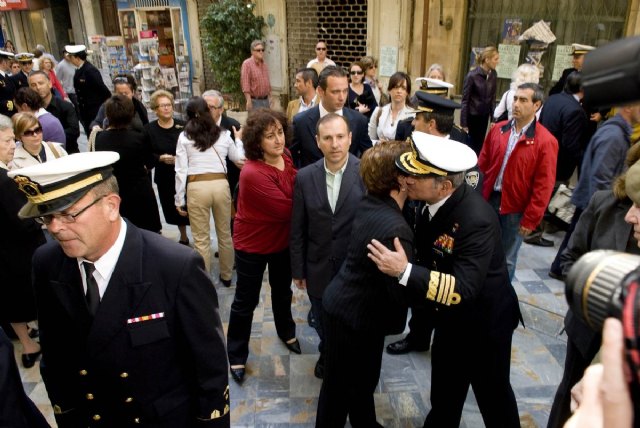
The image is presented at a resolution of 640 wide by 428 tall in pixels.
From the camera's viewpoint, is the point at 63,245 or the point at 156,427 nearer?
the point at 63,245

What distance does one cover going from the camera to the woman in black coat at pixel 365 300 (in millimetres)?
Result: 2297

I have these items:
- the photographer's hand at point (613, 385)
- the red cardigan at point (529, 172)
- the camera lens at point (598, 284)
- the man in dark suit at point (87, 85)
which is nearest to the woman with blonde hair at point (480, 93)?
the red cardigan at point (529, 172)

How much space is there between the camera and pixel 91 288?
180 cm

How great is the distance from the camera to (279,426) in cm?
307

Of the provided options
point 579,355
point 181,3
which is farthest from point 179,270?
point 181,3

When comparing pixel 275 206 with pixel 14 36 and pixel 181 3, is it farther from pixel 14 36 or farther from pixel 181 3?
pixel 14 36

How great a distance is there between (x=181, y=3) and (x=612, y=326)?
14.3m

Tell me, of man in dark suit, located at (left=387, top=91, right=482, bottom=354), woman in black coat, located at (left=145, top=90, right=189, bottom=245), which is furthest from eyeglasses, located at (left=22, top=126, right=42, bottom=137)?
man in dark suit, located at (left=387, top=91, right=482, bottom=354)

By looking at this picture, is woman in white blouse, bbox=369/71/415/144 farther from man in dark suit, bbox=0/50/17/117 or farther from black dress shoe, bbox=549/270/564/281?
man in dark suit, bbox=0/50/17/117

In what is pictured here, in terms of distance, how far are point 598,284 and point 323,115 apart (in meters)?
3.54

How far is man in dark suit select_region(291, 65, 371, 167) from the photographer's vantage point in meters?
4.14

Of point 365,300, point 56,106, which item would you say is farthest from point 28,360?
point 56,106

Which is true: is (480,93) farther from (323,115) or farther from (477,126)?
(323,115)

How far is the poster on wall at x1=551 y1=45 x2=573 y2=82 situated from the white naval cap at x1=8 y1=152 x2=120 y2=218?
23.7 ft
